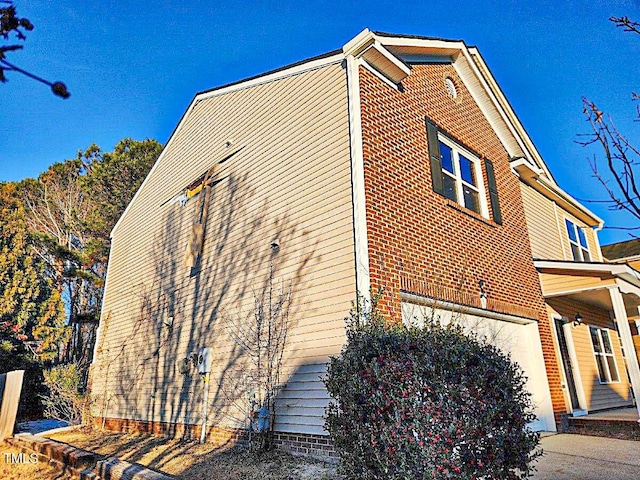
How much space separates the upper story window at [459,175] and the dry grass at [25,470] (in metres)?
7.73

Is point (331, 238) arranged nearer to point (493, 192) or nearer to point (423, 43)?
point (423, 43)

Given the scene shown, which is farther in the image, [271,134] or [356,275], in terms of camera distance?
[271,134]

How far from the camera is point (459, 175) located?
9281mm

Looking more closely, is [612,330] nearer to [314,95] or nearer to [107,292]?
[314,95]

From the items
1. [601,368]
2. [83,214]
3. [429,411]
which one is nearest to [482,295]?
[429,411]

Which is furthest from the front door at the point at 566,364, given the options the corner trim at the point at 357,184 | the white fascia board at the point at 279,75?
the white fascia board at the point at 279,75

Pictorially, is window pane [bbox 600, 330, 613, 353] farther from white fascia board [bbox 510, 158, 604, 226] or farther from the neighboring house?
white fascia board [bbox 510, 158, 604, 226]

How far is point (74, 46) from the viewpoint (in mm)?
4254

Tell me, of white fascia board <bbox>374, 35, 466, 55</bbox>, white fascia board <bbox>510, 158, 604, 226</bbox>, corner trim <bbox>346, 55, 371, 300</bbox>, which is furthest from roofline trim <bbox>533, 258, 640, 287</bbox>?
corner trim <bbox>346, 55, 371, 300</bbox>

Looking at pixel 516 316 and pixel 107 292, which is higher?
pixel 107 292

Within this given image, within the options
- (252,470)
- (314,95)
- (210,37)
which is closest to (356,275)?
(252,470)

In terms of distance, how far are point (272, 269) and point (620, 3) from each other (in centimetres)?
602

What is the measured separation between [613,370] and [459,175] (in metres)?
8.49

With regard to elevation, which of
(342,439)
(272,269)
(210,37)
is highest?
(210,37)
